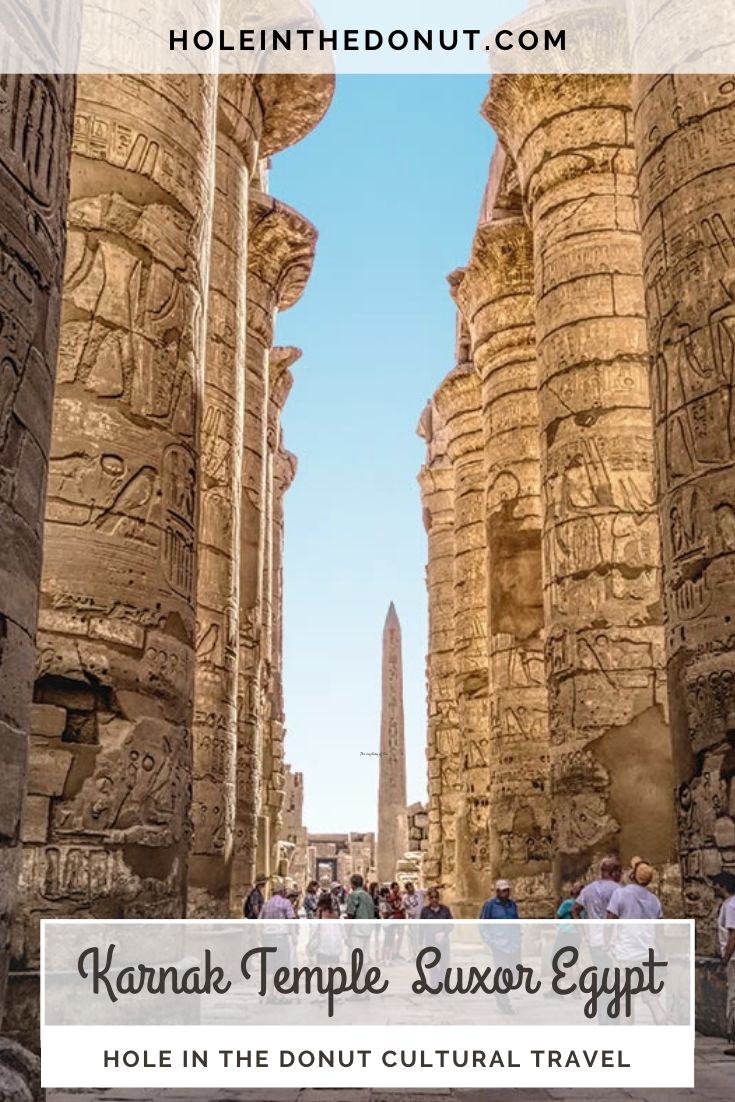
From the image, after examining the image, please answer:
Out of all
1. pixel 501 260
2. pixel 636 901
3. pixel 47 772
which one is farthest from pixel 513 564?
pixel 47 772

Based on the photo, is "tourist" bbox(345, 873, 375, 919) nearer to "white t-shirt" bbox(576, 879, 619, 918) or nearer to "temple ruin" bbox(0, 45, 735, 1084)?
"temple ruin" bbox(0, 45, 735, 1084)

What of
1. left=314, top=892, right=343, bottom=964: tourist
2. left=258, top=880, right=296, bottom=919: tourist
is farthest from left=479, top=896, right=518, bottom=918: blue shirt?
left=258, top=880, right=296, bottom=919: tourist

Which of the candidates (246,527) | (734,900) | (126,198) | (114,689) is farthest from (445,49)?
(246,527)

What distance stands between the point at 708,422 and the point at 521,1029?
3.14m

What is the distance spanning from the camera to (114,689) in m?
5.17

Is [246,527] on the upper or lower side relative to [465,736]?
upper

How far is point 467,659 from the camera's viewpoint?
15805 mm

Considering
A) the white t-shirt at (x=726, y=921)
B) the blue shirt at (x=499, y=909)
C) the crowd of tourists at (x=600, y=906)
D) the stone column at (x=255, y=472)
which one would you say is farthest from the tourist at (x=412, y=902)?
the white t-shirt at (x=726, y=921)

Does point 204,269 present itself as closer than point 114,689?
No

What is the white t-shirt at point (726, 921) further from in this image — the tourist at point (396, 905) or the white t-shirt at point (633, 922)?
the tourist at point (396, 905)

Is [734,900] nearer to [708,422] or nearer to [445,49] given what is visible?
[708,422]

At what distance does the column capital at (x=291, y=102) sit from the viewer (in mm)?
11457

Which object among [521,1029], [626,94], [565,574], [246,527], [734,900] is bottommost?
[521,1029]

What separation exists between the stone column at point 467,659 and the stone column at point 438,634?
0.80 feet
